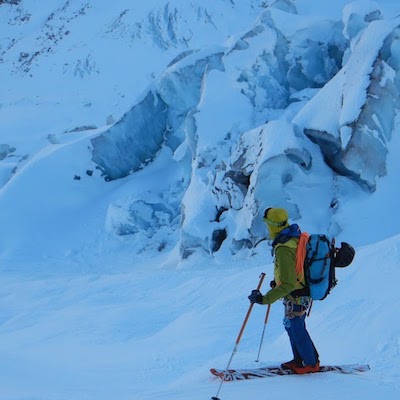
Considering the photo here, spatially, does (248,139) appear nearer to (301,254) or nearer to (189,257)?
(189,257)

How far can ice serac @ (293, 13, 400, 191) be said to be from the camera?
43.5ft

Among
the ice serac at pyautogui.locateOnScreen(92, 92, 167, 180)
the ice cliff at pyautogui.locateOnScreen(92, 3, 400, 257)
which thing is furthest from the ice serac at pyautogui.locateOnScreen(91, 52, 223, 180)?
the ice cliff at pyautogui.locateOnScreen(92, 3, 400, 257)

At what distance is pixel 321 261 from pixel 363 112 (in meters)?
10.3

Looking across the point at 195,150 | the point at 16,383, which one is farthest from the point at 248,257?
the point at 16,383

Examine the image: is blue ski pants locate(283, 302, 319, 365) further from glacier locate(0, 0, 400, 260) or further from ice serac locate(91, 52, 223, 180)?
ice serac locate(91, 52, 223, 180)

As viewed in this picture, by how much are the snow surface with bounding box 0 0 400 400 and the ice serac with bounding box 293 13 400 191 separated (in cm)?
16

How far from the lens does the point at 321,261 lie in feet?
12.6

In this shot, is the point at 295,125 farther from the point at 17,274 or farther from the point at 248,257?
the point at 17,274

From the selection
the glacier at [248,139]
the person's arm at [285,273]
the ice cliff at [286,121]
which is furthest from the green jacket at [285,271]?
the ice cliff at [286,121]

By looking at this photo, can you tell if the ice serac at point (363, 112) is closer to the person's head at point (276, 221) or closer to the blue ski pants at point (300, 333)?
the blue ski pants at point (300, 333)

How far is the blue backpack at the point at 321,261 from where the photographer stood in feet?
12.7

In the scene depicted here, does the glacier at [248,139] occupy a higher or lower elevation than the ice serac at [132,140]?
lower

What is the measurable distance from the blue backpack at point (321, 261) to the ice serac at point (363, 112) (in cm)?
985

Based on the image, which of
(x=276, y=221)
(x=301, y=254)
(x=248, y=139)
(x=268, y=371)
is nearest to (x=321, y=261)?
(x=301, y=254)
